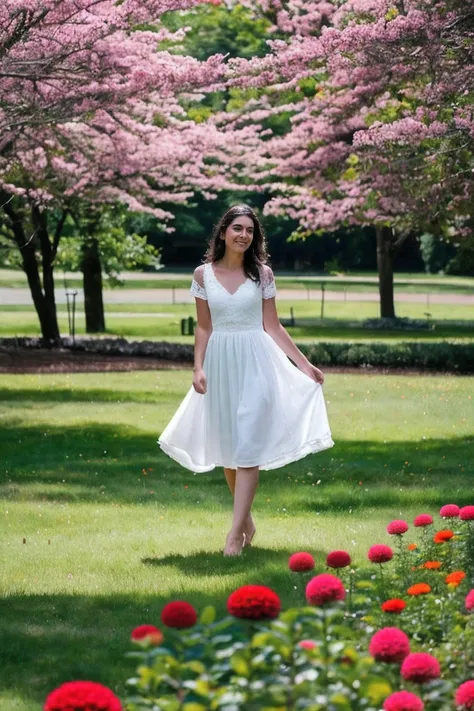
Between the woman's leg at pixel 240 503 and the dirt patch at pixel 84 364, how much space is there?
15.7 m

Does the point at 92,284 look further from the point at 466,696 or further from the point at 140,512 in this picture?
the point at 466,696

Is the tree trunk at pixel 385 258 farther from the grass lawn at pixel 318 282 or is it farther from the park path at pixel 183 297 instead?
the grass lawn at pixel 318 282

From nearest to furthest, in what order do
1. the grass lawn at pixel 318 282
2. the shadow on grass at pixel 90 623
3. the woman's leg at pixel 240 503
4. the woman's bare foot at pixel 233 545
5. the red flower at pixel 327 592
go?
the red flower at pixel 327 592, the shadow on grass at pixel 90 623, the woman's leg at pixel 240 503, the woman's bare foot at pixel 233 545, the grass lawn at pixel 318 282

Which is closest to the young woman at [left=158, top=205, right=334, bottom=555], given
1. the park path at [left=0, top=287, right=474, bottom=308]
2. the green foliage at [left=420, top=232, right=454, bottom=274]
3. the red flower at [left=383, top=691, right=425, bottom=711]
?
the red flower at [left=383, top=691, right=425, bottom=711]

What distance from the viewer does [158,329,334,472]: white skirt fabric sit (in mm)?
7957

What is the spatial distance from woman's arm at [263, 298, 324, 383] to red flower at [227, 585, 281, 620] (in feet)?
15.6

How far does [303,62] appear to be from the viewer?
15578 millimetres

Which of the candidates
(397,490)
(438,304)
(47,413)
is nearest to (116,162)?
(47,413)

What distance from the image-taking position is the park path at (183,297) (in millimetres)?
53906

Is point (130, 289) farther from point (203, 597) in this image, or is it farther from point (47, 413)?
point (203, 597)

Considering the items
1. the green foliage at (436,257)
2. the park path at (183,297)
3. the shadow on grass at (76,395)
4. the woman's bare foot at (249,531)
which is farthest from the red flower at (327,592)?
the green foliage at (436,257)

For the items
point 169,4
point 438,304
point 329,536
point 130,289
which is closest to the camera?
point 329,536

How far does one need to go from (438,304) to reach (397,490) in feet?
137

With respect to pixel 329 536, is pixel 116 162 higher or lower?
higher
